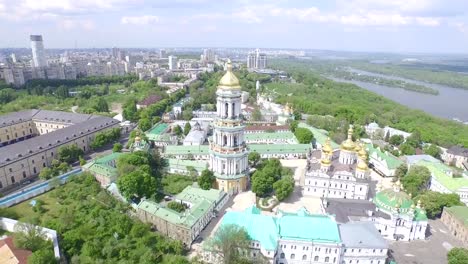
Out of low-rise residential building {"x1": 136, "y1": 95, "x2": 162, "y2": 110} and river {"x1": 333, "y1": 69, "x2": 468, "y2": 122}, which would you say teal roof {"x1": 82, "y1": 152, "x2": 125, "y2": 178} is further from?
river {"x1": 333, "y1": 69, "x2": 468, "y2": 122}

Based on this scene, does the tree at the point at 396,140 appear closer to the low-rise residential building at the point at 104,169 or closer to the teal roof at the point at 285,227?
the teal roof at the point at 285,227

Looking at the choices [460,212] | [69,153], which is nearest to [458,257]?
[460,212]

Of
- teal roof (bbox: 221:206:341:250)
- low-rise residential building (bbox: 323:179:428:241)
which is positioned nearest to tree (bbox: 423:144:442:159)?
low-rise residential building (bbox: 323:179:428:241)

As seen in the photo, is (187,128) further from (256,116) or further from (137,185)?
(137,185)

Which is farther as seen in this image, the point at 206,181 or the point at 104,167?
the point at 104,167

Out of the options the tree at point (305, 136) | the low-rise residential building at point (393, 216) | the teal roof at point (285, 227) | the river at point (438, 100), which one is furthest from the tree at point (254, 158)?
the river at point (438, 100)

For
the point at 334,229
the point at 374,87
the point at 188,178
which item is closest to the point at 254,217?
the point at 334,229
